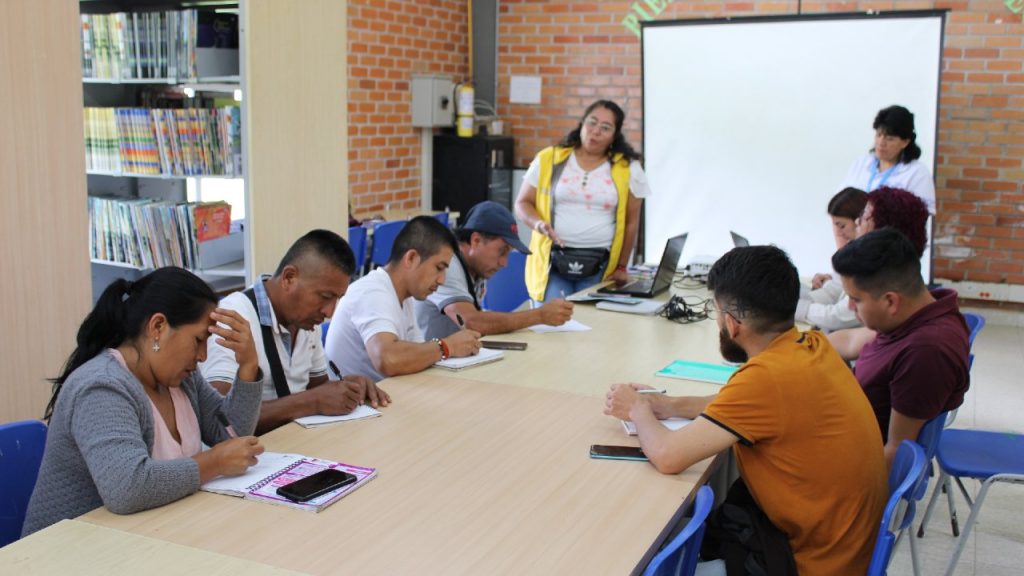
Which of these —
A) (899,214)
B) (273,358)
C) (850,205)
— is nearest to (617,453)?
(273,358)

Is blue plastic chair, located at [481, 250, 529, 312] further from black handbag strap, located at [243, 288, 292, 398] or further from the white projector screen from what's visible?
the white projector screen

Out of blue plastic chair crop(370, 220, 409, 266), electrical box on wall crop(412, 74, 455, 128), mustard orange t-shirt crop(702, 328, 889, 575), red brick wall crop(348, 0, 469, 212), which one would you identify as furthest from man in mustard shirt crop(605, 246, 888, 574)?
electrical box on wall crop(412, 74, 455, 128)

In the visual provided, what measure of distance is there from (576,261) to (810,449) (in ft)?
8.25

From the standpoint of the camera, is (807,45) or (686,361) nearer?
(686,361)

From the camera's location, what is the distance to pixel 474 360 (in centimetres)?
307

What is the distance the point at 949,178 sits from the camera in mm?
6691

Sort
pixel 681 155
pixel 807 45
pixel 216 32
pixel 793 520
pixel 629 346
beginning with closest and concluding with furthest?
1. pixel 793 520
2. pixel 629 346
3. pixel 216 32
4. pixel 807 45
5. pixel 681 155

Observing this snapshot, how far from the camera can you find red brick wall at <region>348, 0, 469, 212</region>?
640cm

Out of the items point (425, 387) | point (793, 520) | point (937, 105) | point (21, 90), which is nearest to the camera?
point (793, 520)

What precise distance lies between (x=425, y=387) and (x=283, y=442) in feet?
1.97

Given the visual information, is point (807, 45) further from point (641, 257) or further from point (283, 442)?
point (283, 442)

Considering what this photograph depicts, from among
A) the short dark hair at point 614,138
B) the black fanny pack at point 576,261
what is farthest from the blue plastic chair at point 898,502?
the short dark hair at point 614,138

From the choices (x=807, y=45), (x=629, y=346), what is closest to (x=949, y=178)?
(x=807, y=45)

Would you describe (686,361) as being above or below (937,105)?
below
